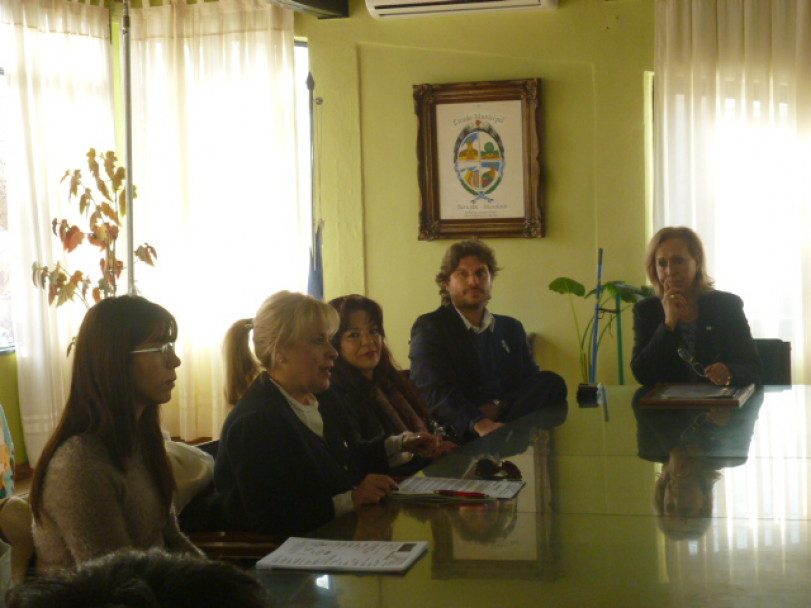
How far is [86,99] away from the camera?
240 inches

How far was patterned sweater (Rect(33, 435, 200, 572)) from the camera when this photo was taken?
1889 millimetres

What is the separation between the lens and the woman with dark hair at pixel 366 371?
10.9 ft

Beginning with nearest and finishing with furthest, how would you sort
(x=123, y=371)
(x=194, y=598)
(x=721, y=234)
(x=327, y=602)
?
(x=194, y=598) → (x=327, y=602) → (x=123, y=371) → (x=721, y=234)

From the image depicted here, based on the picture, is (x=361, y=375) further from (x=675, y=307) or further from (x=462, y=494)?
(x=675, y=307)

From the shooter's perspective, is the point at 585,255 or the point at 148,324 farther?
the point at 585,255

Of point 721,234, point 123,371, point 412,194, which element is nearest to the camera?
point 123,371

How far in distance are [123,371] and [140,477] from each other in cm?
22

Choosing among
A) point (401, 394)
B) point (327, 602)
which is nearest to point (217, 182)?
point (401, 394)

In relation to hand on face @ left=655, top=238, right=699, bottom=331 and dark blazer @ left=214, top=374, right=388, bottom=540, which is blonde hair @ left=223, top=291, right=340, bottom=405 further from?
hand on face @ left=655, top=238, right=699, bottom=331

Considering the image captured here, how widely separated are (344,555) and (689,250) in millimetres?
2636

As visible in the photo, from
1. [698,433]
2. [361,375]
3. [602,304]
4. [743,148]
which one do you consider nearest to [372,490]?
[361,375]

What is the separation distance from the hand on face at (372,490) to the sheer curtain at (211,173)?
3771 millimetres

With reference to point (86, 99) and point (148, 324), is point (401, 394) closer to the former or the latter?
point (148, 324)

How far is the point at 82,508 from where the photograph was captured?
6.23ft
